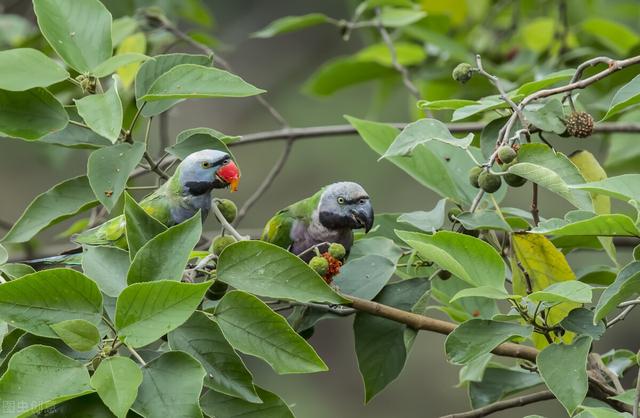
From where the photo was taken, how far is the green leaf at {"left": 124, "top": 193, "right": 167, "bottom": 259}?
163 cm

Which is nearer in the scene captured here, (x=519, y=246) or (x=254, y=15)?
(x=519, y=246)

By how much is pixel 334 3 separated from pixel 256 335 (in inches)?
262

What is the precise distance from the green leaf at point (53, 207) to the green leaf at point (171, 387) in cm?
58

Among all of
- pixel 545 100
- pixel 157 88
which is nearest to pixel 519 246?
pixel 545 100

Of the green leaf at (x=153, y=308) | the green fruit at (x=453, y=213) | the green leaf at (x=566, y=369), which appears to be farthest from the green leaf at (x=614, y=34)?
the green leaf at (x=153, y=308)

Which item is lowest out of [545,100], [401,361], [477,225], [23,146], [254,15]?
[23,146]

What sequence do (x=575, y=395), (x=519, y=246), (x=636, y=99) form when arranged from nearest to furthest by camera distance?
(x=575, y=395) < (x=636, y=99) < (x=519, y=246)

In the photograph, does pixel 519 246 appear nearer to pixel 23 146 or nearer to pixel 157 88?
pixel 157 88

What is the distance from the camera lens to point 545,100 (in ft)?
6.41

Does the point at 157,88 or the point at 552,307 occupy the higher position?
the point at 157,88

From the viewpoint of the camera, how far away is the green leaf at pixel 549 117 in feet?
6.02

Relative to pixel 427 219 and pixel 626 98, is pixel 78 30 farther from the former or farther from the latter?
pixel 626 98

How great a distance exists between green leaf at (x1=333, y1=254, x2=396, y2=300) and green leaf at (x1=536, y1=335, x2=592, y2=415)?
1.43 ft

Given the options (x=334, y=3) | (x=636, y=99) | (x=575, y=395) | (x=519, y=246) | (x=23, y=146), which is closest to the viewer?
(x=575, y=395)
